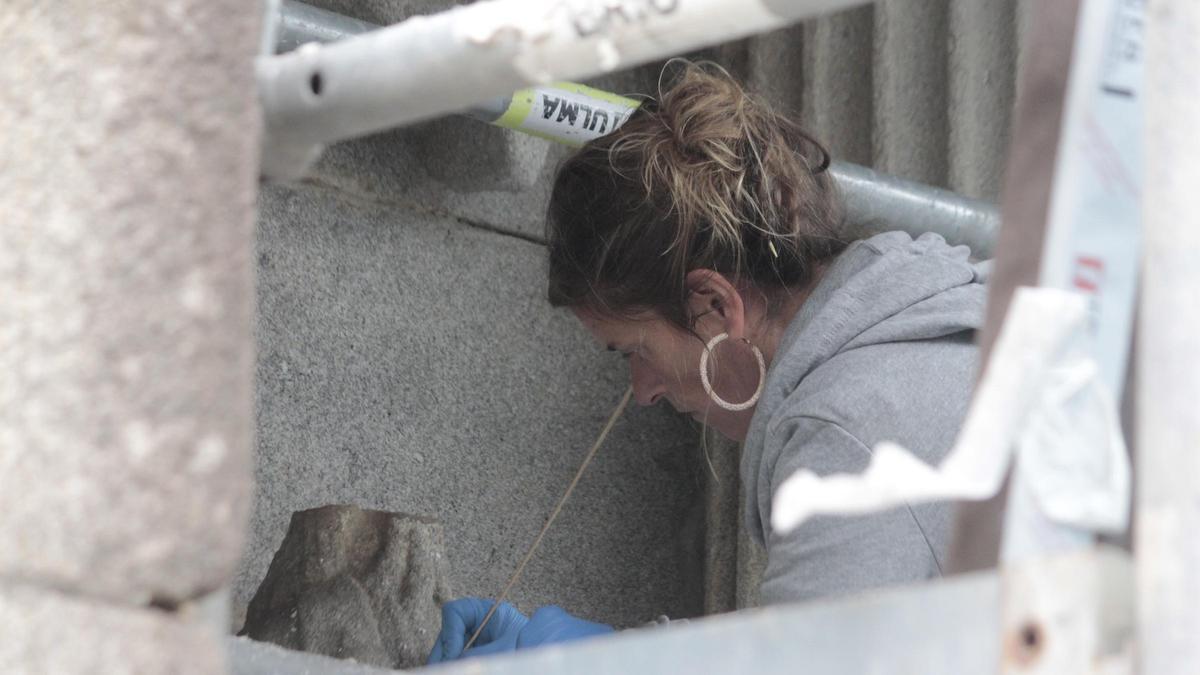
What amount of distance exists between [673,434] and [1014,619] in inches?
83.1

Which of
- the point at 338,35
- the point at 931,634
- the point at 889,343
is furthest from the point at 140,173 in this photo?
the point at 338,35

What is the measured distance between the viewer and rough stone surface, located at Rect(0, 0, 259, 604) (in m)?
0.55

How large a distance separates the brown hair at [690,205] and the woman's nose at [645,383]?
0.30ft

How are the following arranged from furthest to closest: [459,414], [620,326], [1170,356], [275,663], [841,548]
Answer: [459,414] → [620,326] → [841,548] → [275,663] → [1170,356]

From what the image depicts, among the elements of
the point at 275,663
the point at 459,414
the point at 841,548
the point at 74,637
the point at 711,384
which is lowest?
the point at 459,414

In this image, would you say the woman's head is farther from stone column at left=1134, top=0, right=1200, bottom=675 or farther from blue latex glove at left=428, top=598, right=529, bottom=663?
stone column at left=1134, top=0, right=1200, bottom=675

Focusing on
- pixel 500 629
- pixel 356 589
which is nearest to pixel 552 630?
pixel 500 629

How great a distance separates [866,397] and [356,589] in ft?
2.02

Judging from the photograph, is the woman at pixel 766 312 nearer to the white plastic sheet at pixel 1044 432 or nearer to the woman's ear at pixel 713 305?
the woman's ear at pixel 713 305

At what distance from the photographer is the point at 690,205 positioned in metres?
1.65

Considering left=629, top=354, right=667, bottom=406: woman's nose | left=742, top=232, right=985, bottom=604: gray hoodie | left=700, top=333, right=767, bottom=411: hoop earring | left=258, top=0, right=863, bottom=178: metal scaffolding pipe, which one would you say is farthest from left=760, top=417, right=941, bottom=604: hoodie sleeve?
left=258, top=0, right=863, bottom=178: metal scaffolding pipe

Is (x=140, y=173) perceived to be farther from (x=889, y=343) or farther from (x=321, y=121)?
(x=889, y=343)

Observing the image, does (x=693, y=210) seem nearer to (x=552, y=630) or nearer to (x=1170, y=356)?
(x=552, y=630)

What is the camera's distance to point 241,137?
601 mm
